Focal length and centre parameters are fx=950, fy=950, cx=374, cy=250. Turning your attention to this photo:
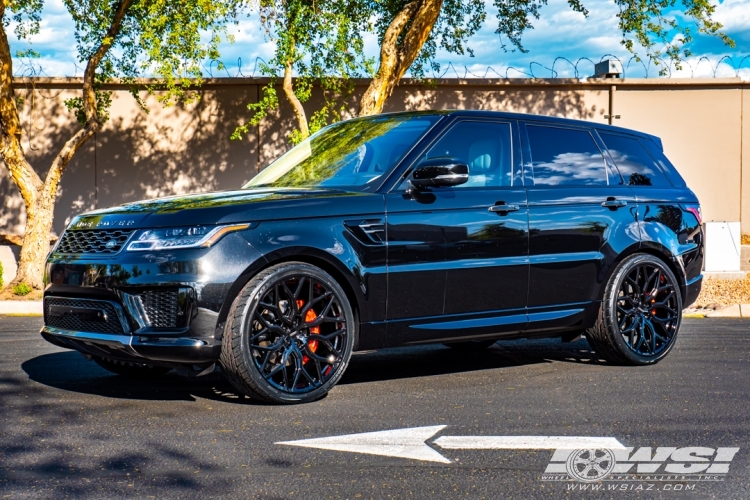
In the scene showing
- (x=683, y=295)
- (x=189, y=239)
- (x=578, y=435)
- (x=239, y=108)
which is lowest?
(x=578, y=435)

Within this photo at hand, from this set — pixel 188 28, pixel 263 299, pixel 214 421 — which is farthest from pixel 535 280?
pixel 188 28

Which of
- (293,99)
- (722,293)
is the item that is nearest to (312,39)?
(293,99)

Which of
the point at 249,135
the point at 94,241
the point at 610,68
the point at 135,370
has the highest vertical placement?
the point at 610,68

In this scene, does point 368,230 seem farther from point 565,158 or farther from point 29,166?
point 29,166

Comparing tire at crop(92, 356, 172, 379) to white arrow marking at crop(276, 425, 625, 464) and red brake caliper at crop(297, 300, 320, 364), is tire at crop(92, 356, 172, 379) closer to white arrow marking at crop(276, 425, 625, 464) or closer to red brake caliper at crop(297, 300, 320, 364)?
Result: red brake caliper at crop(297, 300, 320, 364)

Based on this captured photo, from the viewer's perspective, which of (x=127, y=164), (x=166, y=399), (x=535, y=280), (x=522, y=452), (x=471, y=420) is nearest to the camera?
(x=522, y=452)

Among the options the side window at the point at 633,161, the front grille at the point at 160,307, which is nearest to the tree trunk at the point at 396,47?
the side window at the point at 633,161

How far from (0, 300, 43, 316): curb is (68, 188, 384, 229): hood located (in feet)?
22.5

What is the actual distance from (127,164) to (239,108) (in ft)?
8.40

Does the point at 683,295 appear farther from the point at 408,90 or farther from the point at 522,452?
the point at 408,90

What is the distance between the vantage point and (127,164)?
19453 mm

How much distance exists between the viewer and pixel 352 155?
6.79 meters

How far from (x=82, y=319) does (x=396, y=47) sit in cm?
1125

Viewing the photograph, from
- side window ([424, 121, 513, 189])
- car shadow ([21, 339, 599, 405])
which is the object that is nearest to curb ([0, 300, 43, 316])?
car shadow ([21, 339, 599, 405])
